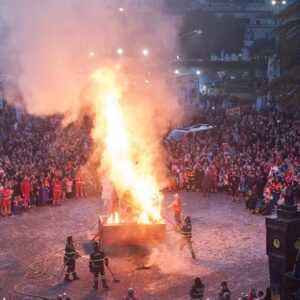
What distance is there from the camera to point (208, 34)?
5825 centimetres

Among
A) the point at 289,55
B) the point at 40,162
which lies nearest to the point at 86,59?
the point at 40,162

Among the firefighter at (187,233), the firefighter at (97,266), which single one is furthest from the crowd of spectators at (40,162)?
the firefighter at (97,266)

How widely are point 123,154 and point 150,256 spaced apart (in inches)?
240

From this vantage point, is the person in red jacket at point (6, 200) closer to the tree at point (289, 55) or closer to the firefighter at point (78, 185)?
the firefighter at point (78, 185)

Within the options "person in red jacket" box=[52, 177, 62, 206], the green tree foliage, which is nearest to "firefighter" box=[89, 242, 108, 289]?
"person in red jacket" box=[52, 177, 62, 206]

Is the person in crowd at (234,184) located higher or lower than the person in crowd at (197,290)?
higher

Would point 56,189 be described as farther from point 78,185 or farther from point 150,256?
point 150,256

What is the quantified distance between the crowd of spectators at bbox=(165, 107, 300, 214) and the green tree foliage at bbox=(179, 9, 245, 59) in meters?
28.7

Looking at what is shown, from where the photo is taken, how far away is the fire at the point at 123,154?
56.7 feet

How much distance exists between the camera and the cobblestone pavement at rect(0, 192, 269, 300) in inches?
508

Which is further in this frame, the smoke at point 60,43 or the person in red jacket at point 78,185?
the person in red jacket at point 78,185

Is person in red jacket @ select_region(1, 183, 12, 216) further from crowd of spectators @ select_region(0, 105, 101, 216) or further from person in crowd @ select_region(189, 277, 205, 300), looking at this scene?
person in crowd @ select_region(189, 277, 205, 300)

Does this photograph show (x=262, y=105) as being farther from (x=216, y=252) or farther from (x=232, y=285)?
(x=232, y=285)

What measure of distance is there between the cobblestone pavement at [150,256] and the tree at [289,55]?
7.24 metres
